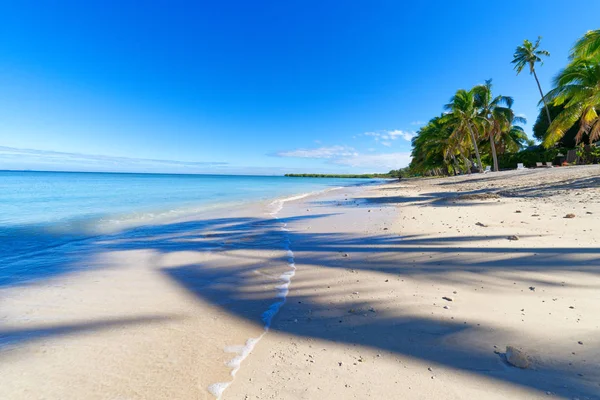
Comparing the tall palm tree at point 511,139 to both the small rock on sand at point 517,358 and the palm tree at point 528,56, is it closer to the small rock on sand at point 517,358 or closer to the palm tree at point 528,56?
the palm tree at point 528,56

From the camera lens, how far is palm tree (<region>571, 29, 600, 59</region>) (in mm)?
11781

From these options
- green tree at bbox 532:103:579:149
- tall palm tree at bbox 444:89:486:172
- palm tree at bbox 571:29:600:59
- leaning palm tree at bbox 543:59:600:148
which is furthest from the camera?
green tree at bbox 532:103:579:149

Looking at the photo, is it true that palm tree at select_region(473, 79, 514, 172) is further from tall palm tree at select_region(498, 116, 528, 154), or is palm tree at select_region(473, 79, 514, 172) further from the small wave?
the small wave

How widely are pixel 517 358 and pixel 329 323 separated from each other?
1.54 m

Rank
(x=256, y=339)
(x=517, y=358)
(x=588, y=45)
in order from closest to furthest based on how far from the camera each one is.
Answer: (x=517, y=358) < (x=256, y=339) < (x=588, y=45)

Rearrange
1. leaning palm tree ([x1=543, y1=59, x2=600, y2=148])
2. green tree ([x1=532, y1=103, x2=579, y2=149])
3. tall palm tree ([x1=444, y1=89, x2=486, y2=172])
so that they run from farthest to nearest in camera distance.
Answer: green tree ([x1=532, y1=103, x2=579, y2=149]) → tall palm tree ([x1=444, y1=89, x2=486, y2=172]) → leaning palm tree ([x1=543, y1=59, x2=600, y2=148])

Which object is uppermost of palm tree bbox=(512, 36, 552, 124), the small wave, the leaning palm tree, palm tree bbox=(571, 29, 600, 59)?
palm tree bbox=(512, 36, 552, 124)

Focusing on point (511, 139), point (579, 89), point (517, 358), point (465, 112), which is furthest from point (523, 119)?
point (517, 358)

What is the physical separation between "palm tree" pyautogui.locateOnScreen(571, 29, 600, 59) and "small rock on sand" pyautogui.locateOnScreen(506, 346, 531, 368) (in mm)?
16024

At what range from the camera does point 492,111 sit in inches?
1242

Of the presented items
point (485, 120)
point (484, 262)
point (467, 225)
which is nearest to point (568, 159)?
point (485, 120)

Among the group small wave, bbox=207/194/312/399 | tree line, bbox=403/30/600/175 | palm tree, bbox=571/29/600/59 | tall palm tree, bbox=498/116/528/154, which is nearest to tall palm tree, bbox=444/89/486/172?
tree line, bbox=403/30/600/175

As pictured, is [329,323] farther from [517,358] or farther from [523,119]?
[523,119]

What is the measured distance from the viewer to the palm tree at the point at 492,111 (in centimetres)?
3100
